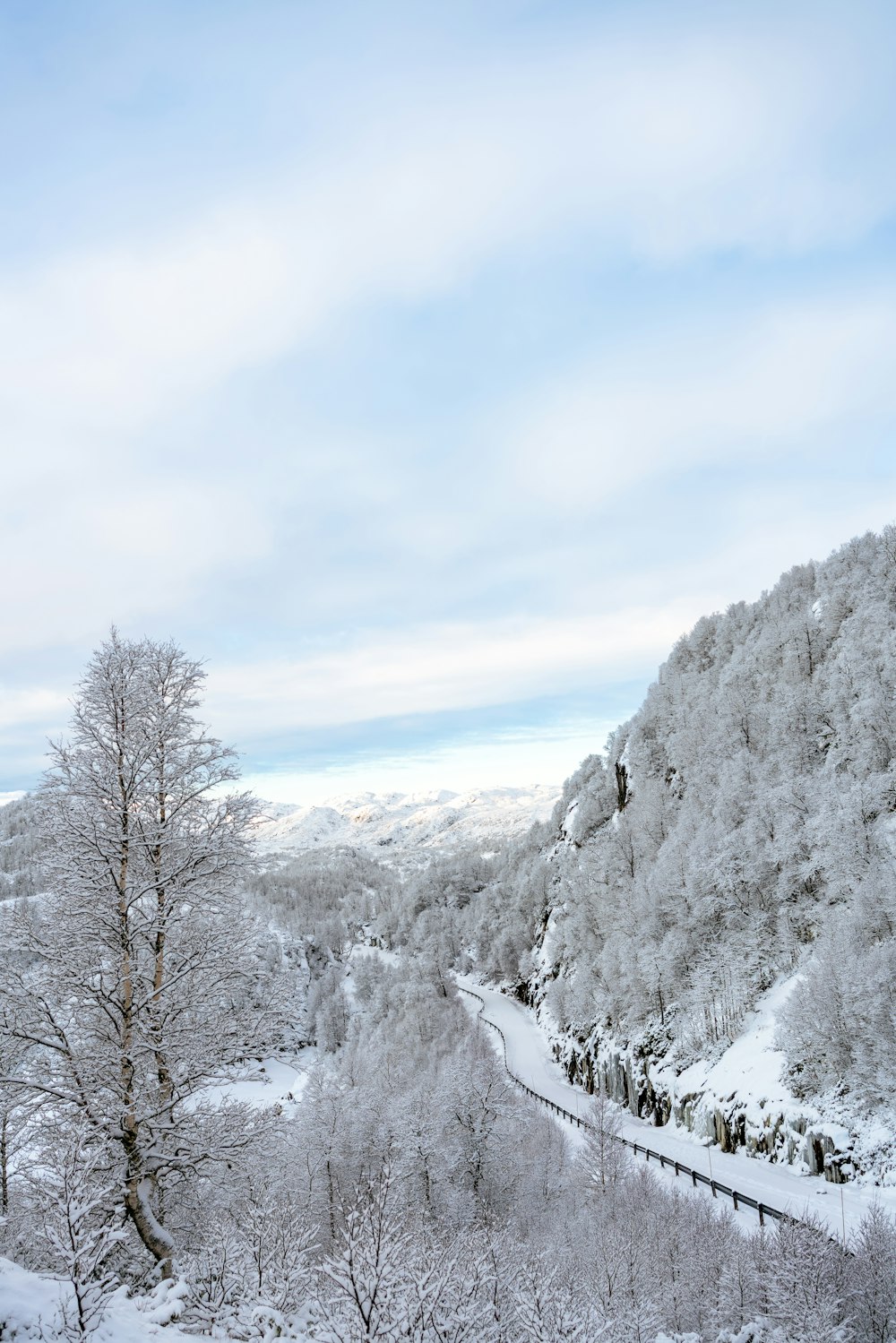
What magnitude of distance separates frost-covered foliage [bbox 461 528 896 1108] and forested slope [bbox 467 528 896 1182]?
0.56ft

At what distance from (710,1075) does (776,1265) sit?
30.8 meters

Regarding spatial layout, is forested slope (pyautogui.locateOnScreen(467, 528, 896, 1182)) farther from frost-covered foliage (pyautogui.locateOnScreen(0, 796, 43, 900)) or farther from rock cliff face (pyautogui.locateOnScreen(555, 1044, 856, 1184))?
frost-covered foliage (pyautogui.locateOnScreen(0, 796, 43, 900))

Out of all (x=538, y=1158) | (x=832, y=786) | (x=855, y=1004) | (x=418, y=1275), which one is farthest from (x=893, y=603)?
(x=418, y=1275)

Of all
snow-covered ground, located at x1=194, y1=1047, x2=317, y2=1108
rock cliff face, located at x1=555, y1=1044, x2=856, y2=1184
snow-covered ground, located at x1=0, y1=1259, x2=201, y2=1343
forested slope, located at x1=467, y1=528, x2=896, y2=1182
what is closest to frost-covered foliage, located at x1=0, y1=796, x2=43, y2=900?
snow-covered ground, located at x1=0, y1=1259, x2=201, y2=1343

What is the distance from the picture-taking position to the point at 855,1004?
3319 centimetres

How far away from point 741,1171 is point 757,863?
974 inches

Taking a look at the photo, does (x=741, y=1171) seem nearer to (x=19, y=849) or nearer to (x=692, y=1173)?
(x=692, y=1173)

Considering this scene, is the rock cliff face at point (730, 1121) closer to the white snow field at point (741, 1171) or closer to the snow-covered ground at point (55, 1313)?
the white snow field at point (741, 1171)

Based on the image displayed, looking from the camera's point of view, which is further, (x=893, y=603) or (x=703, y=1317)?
(x=893, y=603)

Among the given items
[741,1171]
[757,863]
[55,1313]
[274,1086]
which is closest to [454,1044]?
[274,1086]

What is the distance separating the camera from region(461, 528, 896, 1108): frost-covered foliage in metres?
36.7

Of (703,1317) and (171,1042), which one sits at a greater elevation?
(171,1042)

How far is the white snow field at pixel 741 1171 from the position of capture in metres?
26.9

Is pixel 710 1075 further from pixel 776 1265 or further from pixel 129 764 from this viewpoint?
pixel 129 764
